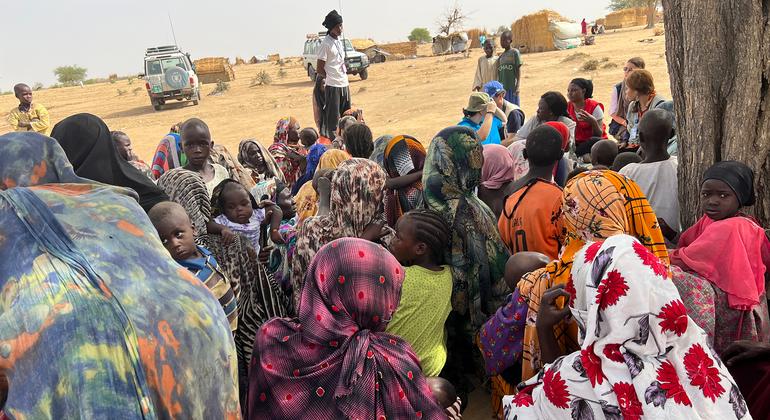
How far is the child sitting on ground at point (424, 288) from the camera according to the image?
8.87ft

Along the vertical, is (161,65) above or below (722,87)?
above

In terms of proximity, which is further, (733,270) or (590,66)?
(590,66)

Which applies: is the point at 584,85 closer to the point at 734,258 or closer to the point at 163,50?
the point at 734,258

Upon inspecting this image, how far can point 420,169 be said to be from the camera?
4.21 meters

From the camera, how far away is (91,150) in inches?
113

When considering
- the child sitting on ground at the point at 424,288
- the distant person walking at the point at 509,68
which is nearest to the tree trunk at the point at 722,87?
the child sitting on ground at the point at 424,288

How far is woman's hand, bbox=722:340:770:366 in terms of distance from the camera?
2.49m

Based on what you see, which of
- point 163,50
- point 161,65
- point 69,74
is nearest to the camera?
point 161,65

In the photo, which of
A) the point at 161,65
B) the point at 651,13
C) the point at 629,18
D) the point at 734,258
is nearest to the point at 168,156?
the point at 734,258

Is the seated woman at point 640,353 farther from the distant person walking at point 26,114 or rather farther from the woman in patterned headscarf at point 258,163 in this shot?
the distant person walking at point 26,114

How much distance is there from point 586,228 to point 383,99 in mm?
18577

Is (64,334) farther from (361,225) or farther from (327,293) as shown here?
(361,225)

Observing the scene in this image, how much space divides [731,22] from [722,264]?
1.63m

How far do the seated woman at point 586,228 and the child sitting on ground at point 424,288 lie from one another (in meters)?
0.40
